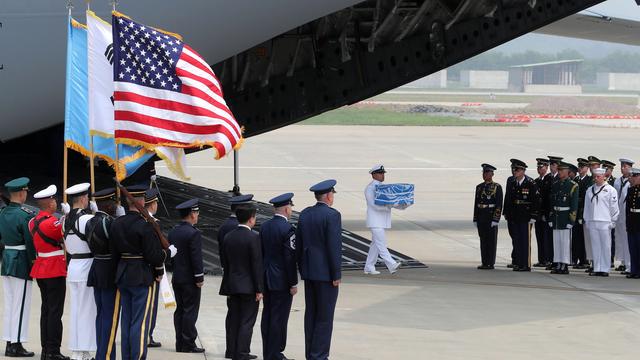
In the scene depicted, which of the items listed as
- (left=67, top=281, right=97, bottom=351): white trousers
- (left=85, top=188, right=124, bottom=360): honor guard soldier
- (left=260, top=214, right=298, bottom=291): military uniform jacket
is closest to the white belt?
(left=67, top=281, right=97, bottom=351): white trousers

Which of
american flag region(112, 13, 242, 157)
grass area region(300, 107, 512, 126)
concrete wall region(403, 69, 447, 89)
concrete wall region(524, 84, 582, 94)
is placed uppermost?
concrete wall region(403, 69, 447, 89)

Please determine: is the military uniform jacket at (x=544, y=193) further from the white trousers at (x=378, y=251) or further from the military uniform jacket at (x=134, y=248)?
the military uniform jacket at (x=134, y=248)

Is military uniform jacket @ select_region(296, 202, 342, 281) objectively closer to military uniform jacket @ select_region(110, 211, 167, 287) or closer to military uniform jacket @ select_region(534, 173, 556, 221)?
military uniform jacket @ select_region(110, 211, 167, 287)

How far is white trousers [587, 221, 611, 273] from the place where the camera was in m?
13.7

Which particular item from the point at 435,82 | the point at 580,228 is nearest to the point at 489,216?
the point at 580,228

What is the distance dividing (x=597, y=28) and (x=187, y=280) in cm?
1425

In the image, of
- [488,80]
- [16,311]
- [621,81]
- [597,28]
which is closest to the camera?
[16,311]

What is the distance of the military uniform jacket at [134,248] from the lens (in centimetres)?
822

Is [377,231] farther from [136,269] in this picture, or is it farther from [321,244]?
[136,269]

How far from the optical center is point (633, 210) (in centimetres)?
1356

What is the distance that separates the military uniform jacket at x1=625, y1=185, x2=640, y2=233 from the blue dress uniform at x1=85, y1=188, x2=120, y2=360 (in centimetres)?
754

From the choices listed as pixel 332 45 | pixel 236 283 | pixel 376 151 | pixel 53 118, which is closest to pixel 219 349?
pixel 236 283

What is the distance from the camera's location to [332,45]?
15953 millimetres

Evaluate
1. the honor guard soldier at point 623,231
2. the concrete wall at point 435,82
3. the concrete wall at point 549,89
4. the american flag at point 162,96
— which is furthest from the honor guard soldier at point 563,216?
the concrete wall at point 435,82
